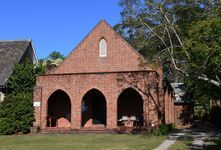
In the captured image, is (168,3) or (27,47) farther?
(27,47)

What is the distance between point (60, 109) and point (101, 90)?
6.16 m

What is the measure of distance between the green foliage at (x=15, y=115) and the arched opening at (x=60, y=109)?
372 cm

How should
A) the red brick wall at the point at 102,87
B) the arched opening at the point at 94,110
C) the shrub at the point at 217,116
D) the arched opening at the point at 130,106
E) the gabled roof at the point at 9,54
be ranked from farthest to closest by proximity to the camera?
the gabled roof at the point at 9,54, the shrub at the point at 217,116, the arched opening at the point at 94,110, the arched opening at the point at 130,106, the red brick wall at the point at 102,87

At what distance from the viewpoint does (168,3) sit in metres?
24.1

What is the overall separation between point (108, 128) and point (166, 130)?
4306mm

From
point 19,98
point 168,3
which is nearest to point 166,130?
point 168,3

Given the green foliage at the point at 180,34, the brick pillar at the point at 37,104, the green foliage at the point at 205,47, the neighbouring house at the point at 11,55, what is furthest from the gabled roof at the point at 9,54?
the green foliage at the point at 205,47

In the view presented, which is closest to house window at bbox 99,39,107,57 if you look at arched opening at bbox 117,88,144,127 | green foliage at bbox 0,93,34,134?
arched opening at bbox 117,88,144,127

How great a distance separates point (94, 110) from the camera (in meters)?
34.5

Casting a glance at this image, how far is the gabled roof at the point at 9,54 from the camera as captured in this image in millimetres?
36688

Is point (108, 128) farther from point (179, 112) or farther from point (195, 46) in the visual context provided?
point (179, 112)

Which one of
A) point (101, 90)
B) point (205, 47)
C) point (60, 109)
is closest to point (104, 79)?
point (101, 90)

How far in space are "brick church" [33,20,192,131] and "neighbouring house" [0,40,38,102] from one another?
15.0ft

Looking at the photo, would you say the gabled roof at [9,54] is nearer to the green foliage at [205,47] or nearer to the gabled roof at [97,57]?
the gabled roof at [97,57]
